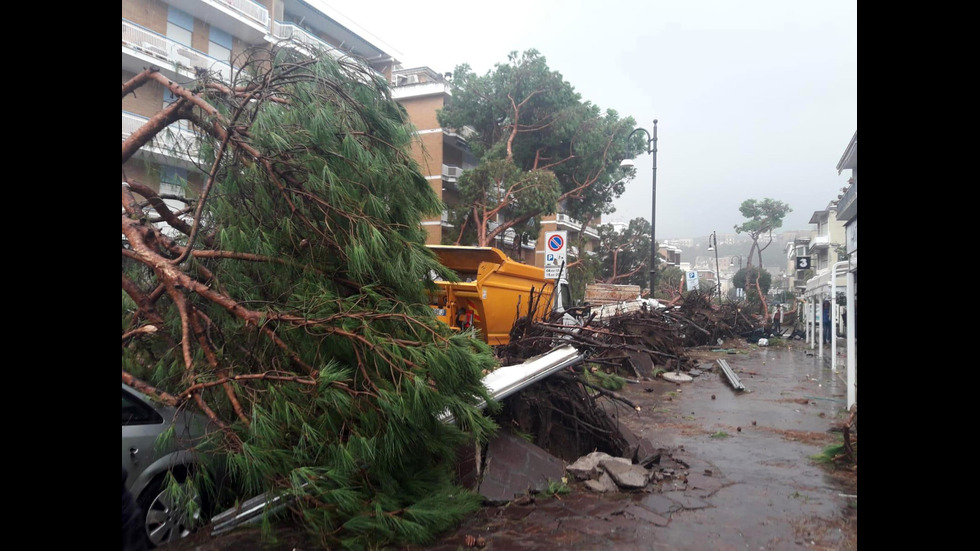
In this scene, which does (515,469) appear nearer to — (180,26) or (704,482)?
(704,482)

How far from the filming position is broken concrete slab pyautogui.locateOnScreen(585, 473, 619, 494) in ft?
17.7

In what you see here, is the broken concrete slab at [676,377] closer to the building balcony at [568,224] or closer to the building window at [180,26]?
the building window at [180,26]

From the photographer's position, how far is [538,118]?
29203 millimetres

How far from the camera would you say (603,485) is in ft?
17.9

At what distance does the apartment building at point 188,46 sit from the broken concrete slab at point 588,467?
410 cm

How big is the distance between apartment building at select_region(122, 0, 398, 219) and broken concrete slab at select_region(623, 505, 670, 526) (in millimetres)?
4303

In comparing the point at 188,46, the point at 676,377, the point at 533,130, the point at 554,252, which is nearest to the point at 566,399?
the point at 554,252

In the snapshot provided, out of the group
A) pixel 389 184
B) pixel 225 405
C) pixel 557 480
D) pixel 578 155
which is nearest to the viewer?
pixel 225 405

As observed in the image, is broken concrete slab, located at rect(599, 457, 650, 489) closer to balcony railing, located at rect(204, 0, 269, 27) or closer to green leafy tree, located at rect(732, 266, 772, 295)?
balcony railing, located at rect(204, 0, 269, 27)

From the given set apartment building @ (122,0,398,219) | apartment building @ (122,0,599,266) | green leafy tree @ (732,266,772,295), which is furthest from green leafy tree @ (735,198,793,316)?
apartment building @ (122,0,398,219)

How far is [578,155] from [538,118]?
270 centimetres

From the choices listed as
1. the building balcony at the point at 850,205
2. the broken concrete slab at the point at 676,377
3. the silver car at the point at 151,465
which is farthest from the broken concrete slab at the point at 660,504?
the building balcony at the point at 850,205

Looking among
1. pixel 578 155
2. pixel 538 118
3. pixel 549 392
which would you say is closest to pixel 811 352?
pixel 578 155
